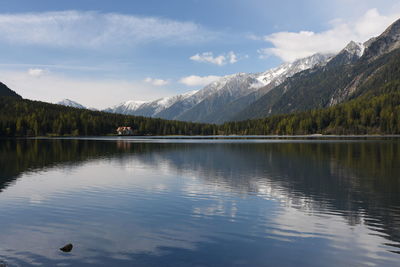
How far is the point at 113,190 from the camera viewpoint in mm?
41375

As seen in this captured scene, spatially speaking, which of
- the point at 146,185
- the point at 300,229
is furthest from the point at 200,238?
the point at 146,185

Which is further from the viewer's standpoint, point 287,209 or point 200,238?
point 287,209

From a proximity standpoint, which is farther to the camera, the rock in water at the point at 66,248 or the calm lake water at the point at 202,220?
the rock in water at the point at 66,248

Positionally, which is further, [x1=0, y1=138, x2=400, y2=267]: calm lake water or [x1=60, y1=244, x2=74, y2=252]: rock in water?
[x1=60, y1=244, x2=74, y2=252]: rock in water

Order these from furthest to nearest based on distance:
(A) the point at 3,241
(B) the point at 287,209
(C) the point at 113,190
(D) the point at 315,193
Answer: (C) the point at 113,190
(D) the point at 315,193
(B) the point at 287,209
(A) the point at 3,241

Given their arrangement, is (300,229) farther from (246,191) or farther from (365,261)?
(246,191)

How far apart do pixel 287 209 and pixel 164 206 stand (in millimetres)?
11180

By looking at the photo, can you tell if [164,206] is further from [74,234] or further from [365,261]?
[365,261]

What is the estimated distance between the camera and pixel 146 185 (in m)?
44.3

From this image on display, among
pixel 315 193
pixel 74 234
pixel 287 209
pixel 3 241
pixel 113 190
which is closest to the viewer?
pixel 3 241

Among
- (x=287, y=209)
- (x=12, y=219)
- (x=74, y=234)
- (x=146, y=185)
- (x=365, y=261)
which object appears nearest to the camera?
(x=365, y=261)

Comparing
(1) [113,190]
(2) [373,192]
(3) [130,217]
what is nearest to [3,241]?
(3) [130,217]

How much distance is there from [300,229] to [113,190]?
24239 mm

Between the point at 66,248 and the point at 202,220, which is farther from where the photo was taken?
the point at 202,220
